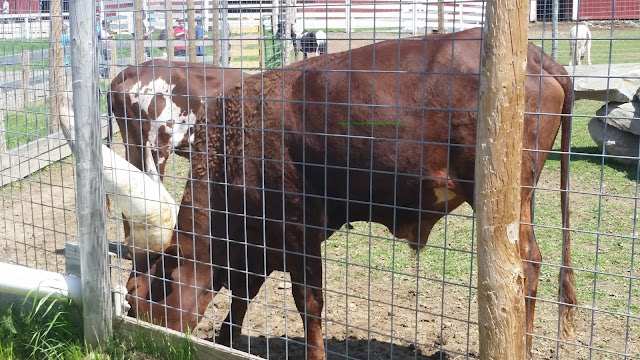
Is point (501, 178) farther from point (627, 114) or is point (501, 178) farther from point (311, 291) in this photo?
point (627, 114)

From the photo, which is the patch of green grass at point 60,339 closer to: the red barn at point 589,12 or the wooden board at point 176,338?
the wooden board at point 176,338

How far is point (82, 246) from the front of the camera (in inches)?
149

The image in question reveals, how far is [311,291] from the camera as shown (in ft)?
13.1

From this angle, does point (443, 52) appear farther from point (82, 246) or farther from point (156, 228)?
point (82, 246)

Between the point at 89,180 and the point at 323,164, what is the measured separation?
1319 mm

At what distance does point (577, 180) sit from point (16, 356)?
7.18 meters

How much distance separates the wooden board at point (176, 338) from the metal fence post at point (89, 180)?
9cm

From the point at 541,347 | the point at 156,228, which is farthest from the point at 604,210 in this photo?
the point at 156,228

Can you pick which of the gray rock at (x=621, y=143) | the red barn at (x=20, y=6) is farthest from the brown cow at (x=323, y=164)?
the gray rock at (x=621, y=143)

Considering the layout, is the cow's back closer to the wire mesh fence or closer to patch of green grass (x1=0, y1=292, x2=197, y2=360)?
the wire mesh fence

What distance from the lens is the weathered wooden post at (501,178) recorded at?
2.24m

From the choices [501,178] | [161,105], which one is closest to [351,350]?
[501,178]

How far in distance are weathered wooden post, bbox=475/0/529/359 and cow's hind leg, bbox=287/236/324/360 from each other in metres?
1.60

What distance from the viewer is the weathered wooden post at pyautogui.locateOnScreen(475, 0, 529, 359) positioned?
2242mm
